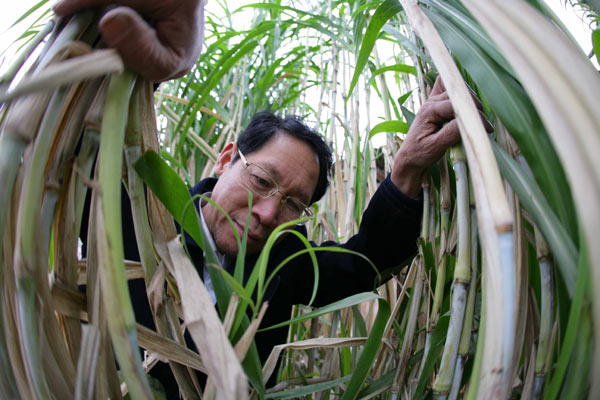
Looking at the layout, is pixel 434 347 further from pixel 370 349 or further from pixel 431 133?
pixel 431 133

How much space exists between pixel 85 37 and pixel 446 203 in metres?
0.33

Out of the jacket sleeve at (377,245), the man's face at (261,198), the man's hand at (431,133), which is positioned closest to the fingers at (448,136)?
the man's hand at (431,133)

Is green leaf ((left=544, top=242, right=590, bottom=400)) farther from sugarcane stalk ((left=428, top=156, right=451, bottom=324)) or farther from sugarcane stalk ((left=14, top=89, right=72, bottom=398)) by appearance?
sugarcane stalk ((left=14, top=89, right=72, bottom=398))

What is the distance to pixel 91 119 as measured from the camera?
0.24 meters

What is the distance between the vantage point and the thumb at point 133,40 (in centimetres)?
24

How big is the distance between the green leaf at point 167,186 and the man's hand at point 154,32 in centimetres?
6

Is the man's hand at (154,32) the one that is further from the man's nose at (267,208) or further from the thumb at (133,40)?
the man's nose at (267,208)

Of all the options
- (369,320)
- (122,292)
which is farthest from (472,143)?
(369,320)

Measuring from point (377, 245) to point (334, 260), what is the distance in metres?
0.19

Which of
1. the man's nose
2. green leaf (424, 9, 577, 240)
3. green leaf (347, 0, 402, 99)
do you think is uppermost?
green leaf (347, 0, 402, 99)

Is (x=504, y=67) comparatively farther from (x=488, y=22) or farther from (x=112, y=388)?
(x=112, y=388)

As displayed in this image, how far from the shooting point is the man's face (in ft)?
2.87

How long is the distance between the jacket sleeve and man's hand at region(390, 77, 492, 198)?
12 cm

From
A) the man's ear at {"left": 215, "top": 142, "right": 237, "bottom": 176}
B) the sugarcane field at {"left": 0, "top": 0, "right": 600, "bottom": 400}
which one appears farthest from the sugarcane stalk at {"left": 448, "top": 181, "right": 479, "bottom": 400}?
the man's ear at {"left": 215, "top": 142, "right": 237, "bottom": 176}
